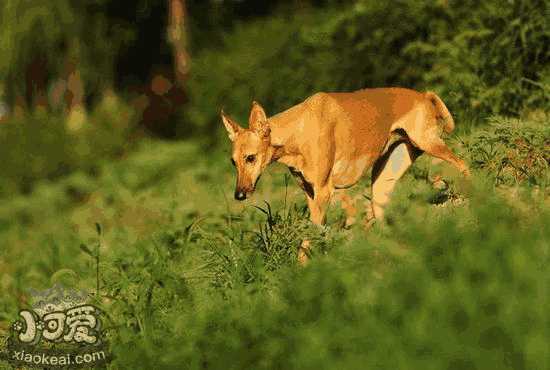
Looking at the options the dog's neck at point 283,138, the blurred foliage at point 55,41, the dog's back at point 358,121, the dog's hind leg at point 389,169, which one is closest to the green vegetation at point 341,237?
the dog's hind leg at point 389,169

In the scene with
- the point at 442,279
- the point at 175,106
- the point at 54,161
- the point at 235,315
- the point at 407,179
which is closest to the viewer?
the point at 442,279

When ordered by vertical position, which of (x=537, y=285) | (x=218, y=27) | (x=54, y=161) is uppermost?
(x=537, y=285)

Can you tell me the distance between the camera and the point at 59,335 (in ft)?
20.3

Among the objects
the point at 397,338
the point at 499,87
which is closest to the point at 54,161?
the point at 499,87

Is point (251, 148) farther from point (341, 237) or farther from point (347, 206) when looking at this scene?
point (347, 206)

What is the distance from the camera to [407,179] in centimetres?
716

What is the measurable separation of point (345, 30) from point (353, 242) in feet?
23.4

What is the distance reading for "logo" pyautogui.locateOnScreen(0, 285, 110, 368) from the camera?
6.05 meters

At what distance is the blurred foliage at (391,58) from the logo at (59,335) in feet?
13.3

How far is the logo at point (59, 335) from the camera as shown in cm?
605

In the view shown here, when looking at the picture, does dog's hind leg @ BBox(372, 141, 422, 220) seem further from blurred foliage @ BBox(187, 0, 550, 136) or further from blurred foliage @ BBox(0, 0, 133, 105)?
blurred foliage @ BBox(0, 0, 133, 105)

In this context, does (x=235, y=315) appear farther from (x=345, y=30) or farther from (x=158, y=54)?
(x=158, y=54)

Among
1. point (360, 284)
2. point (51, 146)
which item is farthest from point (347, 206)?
point (51, 146)

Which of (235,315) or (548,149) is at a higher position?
(548,149)
